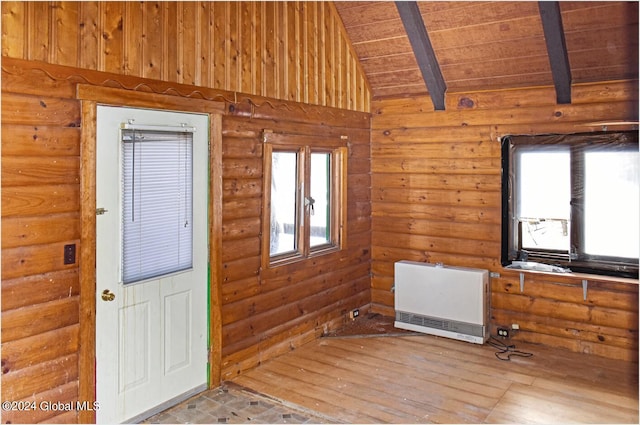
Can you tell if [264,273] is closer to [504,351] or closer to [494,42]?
[504,351]

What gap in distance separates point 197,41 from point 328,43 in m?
1.70

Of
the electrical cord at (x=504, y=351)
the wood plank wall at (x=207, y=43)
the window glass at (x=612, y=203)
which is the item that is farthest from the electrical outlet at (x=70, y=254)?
the window glass at (x=612, y=203)

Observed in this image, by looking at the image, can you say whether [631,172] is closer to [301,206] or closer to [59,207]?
[301,206]

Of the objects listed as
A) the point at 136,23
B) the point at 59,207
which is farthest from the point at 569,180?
the point at 59,207

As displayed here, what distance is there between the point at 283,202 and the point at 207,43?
1523 millimetres

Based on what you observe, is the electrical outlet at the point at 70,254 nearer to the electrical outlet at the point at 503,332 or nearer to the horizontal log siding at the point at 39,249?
the horizontal log siding at the point at 39,249

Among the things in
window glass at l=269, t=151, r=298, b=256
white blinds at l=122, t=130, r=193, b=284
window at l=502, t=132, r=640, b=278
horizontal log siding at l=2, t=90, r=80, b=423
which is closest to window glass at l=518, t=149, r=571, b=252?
window at l=502, t=132, r=640, b=278

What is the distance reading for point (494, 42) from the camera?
4.59m

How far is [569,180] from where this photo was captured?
4719mm

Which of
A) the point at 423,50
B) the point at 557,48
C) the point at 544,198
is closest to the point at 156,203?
the point at 423,50

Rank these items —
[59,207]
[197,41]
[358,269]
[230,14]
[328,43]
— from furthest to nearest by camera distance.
Answer: [358,269] < [328,43] < [230,14] < [197,41] < [59,207]

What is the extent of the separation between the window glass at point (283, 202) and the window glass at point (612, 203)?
2.52m

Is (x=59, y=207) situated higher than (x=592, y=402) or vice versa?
(x=59, y=207)

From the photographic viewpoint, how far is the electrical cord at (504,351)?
15.1ft
